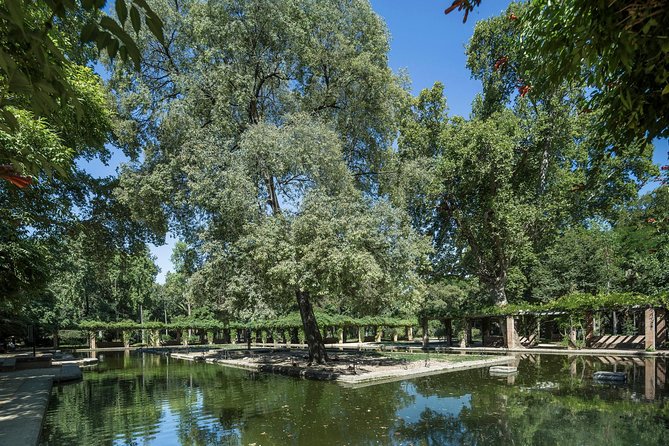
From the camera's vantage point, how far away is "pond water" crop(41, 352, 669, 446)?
777 cm

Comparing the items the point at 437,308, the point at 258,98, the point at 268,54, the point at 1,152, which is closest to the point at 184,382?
the point at 258,98

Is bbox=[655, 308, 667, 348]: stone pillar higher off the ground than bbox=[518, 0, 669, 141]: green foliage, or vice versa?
bbox=[518, 0, 669, 141]: green foliage

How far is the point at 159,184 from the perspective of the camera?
15539 mm

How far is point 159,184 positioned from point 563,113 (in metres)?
21.8

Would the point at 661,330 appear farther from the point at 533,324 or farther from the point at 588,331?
the point at 533,324

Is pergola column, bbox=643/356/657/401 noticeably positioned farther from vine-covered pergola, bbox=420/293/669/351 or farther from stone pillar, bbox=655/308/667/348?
stone pillar, bbox=655/308/667/348

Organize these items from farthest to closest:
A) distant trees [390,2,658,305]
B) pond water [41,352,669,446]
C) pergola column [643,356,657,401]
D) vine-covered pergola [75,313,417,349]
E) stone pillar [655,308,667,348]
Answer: vine-covered pergola [75,313,417,349]
distant trees [390,2,658,305]
stone pillar [655,308,667,348]
pergola column [643,356,657,401]
pond water [41,352,669,446]

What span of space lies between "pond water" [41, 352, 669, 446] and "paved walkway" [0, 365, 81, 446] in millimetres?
439

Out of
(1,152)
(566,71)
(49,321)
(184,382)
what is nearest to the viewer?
(1,152)

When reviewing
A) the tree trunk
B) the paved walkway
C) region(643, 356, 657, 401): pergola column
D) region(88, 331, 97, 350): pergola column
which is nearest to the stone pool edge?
the tree trunk

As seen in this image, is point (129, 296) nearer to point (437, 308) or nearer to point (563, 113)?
point (437, 308)

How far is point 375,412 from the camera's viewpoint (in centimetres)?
968

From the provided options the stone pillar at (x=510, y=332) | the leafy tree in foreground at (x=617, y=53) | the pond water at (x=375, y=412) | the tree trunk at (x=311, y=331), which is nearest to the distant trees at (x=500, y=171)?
the stone pillar at (x=510, y=332)

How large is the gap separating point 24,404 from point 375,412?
8285 millimetres
